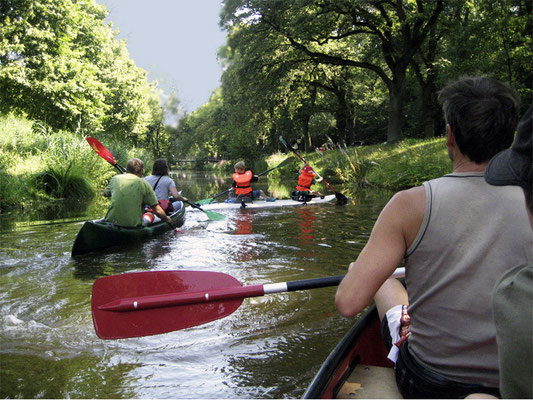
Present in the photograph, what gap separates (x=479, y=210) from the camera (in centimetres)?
157

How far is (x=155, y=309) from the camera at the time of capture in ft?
9.80

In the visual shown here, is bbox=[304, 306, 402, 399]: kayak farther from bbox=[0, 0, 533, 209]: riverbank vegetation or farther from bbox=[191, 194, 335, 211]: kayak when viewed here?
bbox=[0, 0, 533, 209]: riverbank vegetation

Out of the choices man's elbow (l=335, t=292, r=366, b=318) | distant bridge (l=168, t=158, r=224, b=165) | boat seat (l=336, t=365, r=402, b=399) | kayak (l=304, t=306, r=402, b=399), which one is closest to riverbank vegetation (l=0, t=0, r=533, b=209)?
kayak (l=304, t=306, r=402, b=399)

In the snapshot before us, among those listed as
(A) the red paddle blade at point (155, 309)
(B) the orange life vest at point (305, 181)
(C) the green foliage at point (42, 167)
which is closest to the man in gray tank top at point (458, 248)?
(A) the red paddle blade at point (155, 309)

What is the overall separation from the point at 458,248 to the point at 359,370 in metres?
1.00

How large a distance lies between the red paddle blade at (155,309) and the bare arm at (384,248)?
134 centimetres

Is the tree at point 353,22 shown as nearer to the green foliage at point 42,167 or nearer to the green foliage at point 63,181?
the green foliage at point 42,167

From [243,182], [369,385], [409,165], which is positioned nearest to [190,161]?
[409,165]

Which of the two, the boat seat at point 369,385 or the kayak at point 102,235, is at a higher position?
the kayak at point 102,235

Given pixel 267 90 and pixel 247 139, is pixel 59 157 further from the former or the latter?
pixel 247 139

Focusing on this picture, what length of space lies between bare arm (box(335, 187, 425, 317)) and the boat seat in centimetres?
52

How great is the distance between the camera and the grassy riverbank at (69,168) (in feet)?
41.1

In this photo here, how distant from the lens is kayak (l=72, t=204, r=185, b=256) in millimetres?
6035

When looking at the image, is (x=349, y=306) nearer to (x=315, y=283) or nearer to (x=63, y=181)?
(x=315, y=283)
